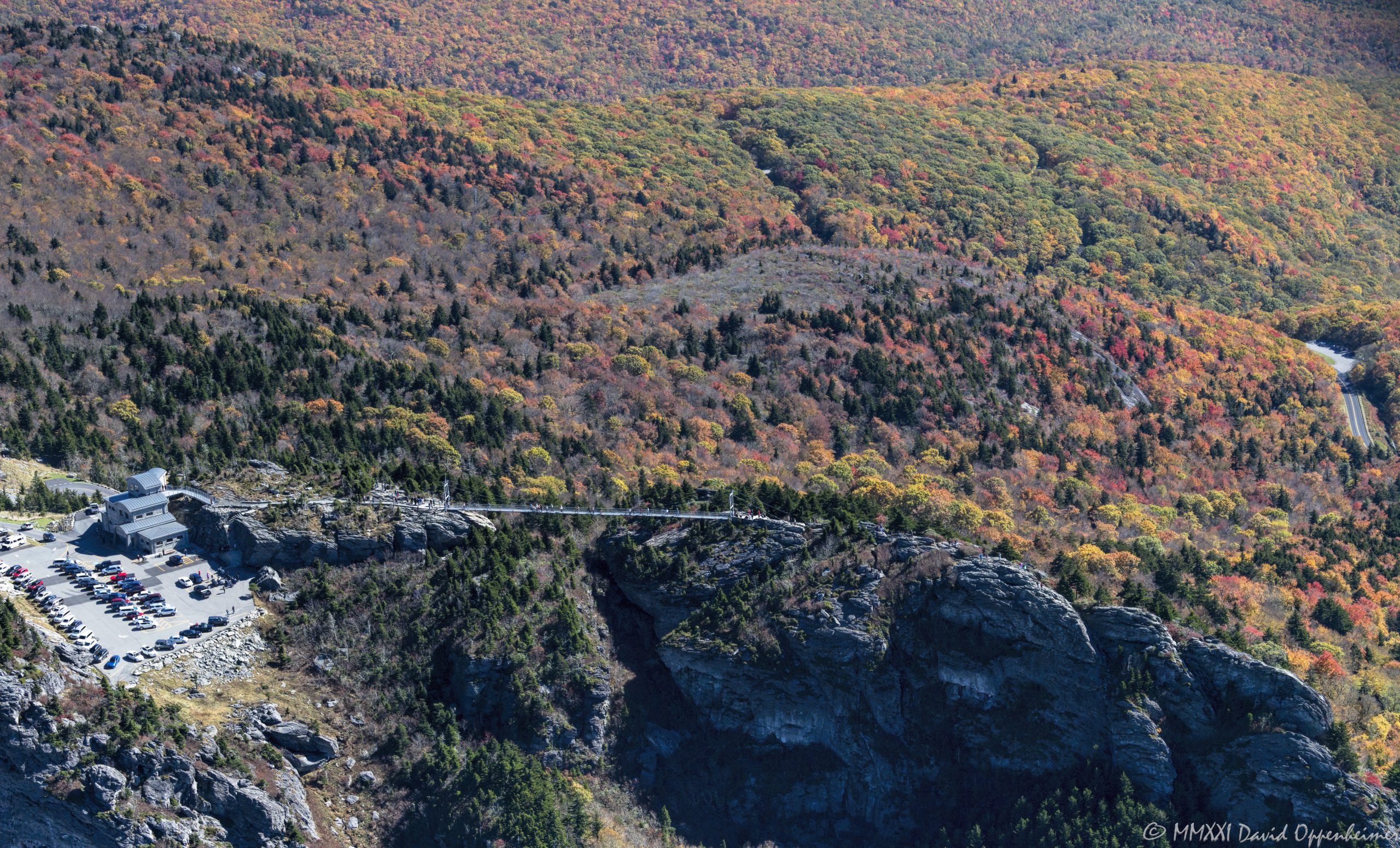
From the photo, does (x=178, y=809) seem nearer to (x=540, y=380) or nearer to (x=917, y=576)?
(x=917, y=576)

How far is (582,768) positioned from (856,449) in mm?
46279

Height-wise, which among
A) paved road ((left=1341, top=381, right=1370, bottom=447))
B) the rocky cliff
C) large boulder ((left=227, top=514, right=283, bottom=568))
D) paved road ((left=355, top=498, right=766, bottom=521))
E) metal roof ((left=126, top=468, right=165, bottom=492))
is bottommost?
paved road ((left=1341, top=381, right=1370, bottom=447))

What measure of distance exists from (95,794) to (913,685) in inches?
1671

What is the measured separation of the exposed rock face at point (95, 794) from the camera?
47.2 m

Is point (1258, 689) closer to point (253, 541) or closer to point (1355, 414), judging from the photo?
point (253, 541)

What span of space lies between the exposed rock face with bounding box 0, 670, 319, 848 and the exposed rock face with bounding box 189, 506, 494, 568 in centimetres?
1521

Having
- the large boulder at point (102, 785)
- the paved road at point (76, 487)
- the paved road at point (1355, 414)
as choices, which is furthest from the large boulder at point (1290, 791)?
the paved road at point (1355, 414)

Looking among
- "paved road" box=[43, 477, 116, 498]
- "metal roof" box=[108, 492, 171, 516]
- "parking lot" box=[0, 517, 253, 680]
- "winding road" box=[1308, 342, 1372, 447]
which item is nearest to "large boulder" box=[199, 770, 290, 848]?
"parking lot" box=[0, 517, 253, 680]

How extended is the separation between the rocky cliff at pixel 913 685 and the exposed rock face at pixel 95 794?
24.7 metres

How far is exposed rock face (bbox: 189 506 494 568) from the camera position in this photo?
6300 cm

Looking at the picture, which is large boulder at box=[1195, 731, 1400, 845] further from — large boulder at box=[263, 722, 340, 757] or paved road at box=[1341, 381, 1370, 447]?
paved road at box=[1341, 381, 1370, 447]

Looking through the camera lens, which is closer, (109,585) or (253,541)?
(109,585)

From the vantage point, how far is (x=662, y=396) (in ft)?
335

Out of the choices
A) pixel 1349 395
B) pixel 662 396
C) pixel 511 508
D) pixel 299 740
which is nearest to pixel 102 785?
pixel 299 740
